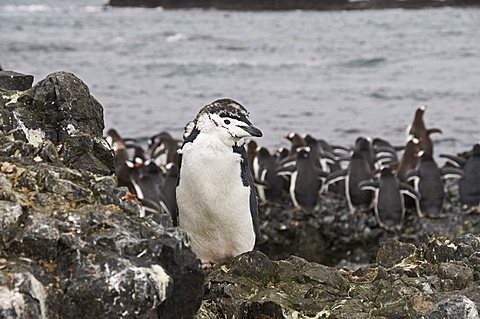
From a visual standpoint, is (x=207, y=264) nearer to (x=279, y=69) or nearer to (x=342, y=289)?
(x=342, y=289)

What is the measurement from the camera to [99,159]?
15.5 ft

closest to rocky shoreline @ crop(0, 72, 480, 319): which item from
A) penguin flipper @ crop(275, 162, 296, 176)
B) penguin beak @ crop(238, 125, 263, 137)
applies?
penguin beak @ crop(238, 125, 263, 137)

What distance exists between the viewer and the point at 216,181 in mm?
5527

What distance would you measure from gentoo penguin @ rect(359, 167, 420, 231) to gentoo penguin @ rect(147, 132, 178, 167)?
3.64 m

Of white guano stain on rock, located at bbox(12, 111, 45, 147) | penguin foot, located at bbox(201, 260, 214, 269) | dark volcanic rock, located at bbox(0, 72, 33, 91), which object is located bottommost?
penguin foot, located at bbox(201, 260, 214, 269)

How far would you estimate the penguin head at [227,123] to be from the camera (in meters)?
5.50

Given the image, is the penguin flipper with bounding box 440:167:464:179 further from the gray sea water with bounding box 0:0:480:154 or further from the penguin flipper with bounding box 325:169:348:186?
the gray sea water with bounding box 0:0:480:154

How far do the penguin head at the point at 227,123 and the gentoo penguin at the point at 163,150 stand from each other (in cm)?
888

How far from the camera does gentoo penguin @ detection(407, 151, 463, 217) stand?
12289mm

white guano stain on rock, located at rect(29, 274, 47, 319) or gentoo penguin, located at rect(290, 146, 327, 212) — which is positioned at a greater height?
white guano stain on rock, located at rect(29, 274, 47, 319)

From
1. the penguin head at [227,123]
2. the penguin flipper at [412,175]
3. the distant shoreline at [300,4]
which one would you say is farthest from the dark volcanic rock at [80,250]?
the distant shoreline at [300,4]

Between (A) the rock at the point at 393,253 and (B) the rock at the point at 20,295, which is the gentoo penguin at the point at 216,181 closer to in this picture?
(A) the rock at the point at 393,253

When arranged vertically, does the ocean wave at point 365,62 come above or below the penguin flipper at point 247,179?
below

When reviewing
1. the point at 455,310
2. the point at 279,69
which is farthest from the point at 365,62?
the point at 455,310
